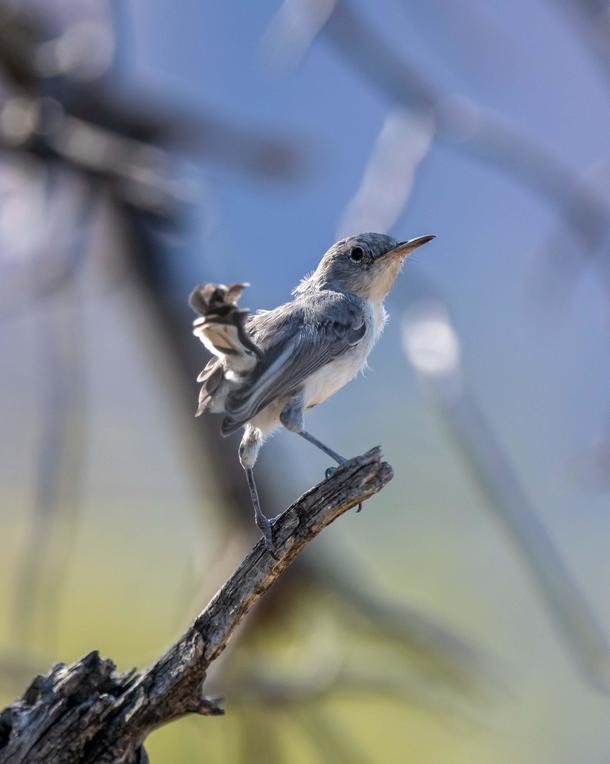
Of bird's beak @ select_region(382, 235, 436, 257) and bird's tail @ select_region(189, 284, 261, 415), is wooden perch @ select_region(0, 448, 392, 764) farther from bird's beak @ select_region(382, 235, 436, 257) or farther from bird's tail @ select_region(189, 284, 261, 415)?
bird's beak @ select_region(382, 235, 436, 257)

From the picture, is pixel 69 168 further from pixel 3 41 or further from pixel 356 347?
pixel 356 347

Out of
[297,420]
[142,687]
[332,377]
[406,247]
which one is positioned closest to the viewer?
[142,687]

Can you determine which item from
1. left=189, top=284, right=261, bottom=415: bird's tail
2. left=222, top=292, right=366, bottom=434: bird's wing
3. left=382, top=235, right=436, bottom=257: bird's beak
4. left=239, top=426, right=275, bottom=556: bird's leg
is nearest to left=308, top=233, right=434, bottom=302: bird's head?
left=382, top=235, right=436, bottom=257: bird's beak

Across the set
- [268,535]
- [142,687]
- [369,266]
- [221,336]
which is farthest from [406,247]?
[142,687]

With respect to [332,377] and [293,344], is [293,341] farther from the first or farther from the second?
[332,377]

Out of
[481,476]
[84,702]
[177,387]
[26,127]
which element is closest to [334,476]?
[481,476]

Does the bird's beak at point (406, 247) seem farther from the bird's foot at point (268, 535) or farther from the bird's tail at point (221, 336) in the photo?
the bird's foot at point (268, 535)

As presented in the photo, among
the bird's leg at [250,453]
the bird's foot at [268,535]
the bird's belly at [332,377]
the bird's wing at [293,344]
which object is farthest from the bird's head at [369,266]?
the bird's foot at [268,535]
